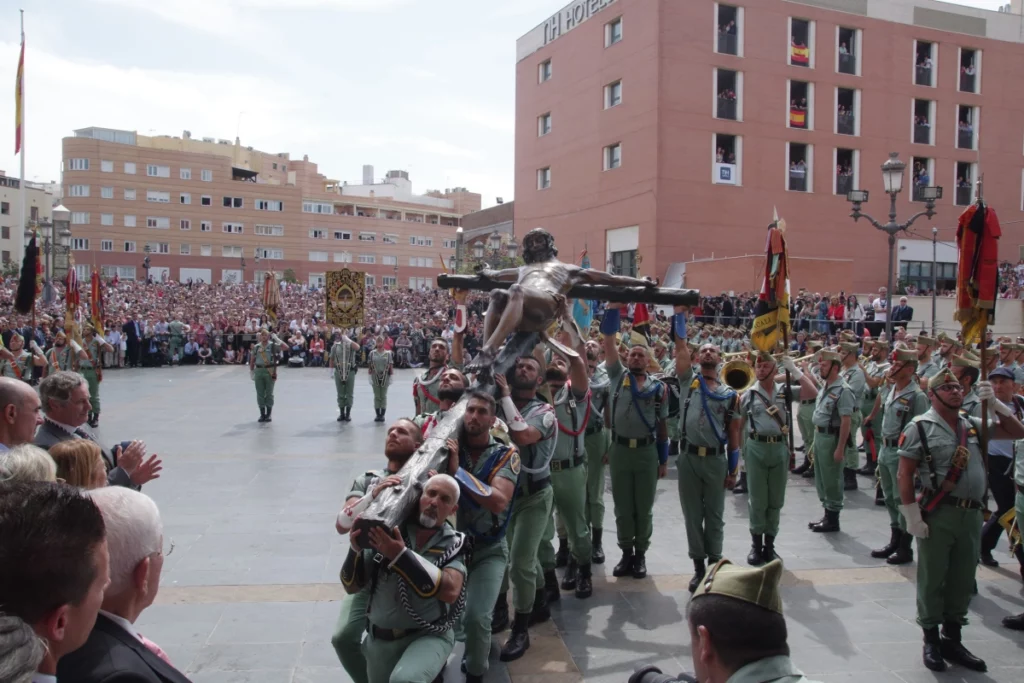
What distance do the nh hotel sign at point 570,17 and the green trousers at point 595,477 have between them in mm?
31608

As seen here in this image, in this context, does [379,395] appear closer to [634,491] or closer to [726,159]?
[634,491]

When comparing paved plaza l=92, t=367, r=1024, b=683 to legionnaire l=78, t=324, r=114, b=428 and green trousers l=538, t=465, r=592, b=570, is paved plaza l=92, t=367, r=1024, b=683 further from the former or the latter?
legionnaire l=78, t=324, r=114, b=428

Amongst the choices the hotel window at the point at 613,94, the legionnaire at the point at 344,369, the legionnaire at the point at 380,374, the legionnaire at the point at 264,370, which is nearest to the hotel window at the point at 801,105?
the hotel window at the point at 613,94

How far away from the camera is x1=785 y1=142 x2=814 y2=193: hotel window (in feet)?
112

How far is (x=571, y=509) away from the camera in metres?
6.25

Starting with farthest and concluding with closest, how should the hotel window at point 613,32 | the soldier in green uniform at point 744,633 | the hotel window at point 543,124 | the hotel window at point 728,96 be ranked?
1. the hotel window at point 543,124
2. the hotel window at point 613,32
3. the hotel window at point 728,96
4. the soldier in green uniform at point 744,633

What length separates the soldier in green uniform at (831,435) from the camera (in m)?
8.41

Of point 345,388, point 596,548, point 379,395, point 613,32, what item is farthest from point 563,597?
point 613,32

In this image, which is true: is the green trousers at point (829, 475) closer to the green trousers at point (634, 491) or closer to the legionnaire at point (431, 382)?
the green trousers at point (634, 491)

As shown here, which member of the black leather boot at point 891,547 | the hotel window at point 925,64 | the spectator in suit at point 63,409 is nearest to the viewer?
the spectator in suit at point 63,409

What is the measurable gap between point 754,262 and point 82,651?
27.2 meters

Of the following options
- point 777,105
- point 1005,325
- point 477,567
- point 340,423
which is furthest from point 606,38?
point 477,567

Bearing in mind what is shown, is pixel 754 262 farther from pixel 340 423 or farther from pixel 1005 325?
pixel 340 423

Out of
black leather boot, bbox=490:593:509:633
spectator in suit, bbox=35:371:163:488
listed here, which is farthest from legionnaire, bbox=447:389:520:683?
spectator in suit, bbox=35:371:163:488
